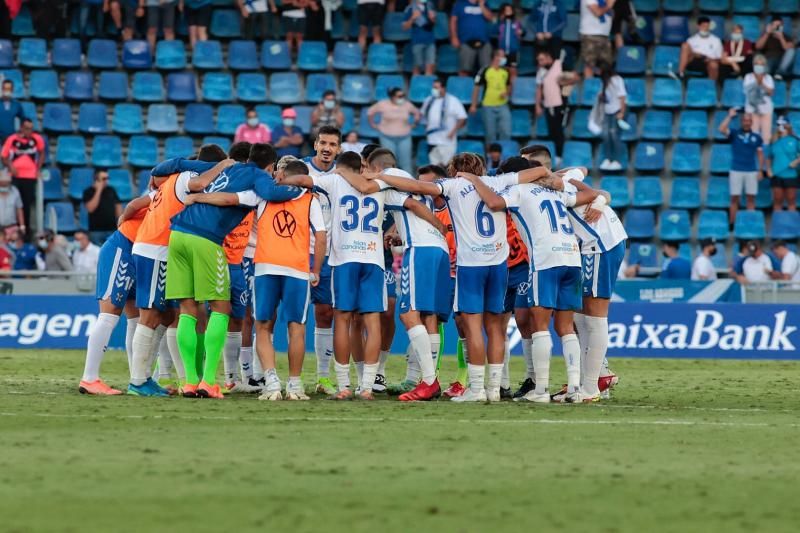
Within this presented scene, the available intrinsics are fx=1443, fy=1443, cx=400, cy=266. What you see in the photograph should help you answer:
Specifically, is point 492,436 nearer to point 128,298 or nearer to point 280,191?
point 280,191

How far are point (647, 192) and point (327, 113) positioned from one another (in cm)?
643

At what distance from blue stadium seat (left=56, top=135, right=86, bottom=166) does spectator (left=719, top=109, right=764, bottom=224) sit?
12.1 m

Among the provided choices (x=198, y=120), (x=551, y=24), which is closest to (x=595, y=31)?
(x=551, y=24)

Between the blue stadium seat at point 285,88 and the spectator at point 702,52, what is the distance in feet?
24.3

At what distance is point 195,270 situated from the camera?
12531 millimetres

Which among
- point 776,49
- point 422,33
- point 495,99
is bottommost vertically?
point 495,99

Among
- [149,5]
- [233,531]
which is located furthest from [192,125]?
[233,531]

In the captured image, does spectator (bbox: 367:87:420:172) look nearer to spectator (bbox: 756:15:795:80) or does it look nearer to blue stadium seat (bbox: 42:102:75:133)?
blue stadium seat (bbox: 42:102:75:133)


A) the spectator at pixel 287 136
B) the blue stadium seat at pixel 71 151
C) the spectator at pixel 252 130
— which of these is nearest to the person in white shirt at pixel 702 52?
the spectator at pixel 287 136

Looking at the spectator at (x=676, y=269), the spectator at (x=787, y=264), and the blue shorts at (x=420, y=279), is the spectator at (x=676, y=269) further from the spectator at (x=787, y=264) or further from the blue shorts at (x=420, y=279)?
the blue shorts at (x=420, y=279)

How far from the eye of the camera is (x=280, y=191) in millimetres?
12367

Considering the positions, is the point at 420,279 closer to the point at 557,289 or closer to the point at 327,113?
the point at 557,289

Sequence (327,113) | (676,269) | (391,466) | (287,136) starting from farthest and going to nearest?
(327,113)
(287,136)
(676,269)
(391,466)

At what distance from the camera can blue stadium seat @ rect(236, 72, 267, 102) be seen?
27766 mm
